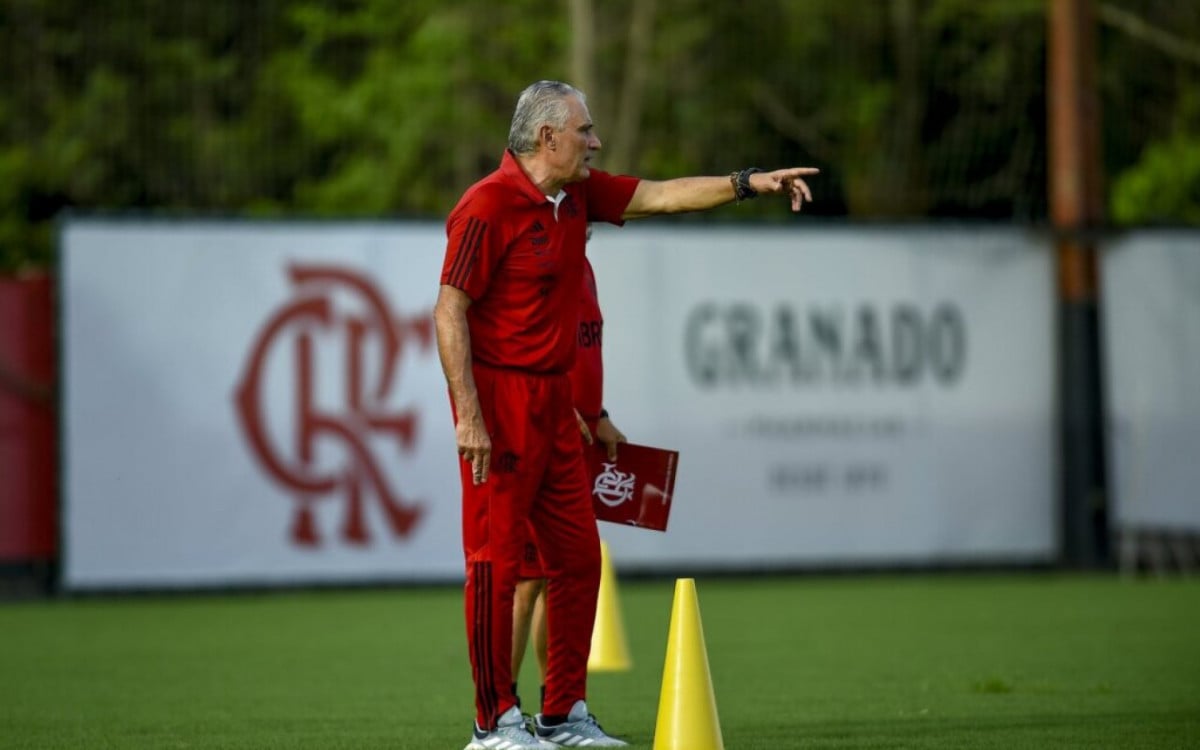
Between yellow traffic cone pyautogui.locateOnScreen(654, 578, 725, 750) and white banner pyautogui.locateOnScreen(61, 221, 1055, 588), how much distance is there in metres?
9.17

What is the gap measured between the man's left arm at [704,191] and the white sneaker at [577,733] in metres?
1.67

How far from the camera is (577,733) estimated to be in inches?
276

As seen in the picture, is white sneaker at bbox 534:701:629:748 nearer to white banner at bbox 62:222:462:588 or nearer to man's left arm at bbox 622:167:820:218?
man's left arm at bbox 622:167:820:218

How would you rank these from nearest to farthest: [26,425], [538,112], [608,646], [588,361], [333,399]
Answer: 1. [538,112]
2. [588,361]
3. [608,646]
4. [26,425]
5. [333,399]

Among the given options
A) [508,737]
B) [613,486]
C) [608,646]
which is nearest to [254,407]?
[608,646]

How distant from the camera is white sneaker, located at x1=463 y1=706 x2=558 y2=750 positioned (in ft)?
22.0

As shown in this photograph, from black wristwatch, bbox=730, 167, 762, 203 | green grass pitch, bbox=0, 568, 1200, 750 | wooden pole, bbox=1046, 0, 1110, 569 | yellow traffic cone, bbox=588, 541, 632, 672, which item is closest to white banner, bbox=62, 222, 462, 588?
green grass pitch, bbox=0, 568, 1200, 750

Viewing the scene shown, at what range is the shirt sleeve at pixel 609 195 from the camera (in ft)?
23.5

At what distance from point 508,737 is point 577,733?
36 cm

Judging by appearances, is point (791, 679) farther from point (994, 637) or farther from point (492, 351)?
point (492, 351)

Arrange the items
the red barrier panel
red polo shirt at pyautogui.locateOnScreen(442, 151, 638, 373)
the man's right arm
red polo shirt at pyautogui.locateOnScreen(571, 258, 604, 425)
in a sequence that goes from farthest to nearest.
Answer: the red barrier panel
red polo shirt at pyautogui.locateOnScreen(571, 258, 604, 425)
red polo shirt at pyautogui.locateOnScreen(442, 151, 638, 373)
the man's right arm

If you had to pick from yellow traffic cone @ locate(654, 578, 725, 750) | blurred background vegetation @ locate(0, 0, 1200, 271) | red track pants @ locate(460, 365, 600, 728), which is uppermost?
blurred background vegetation @ locate(0, 0, 1200, 271)

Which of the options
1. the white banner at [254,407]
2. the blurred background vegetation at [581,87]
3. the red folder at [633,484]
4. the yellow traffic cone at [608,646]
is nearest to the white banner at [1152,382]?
the blurred background vegetation at [581,87]

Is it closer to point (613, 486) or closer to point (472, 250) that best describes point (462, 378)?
point (472, 250)
